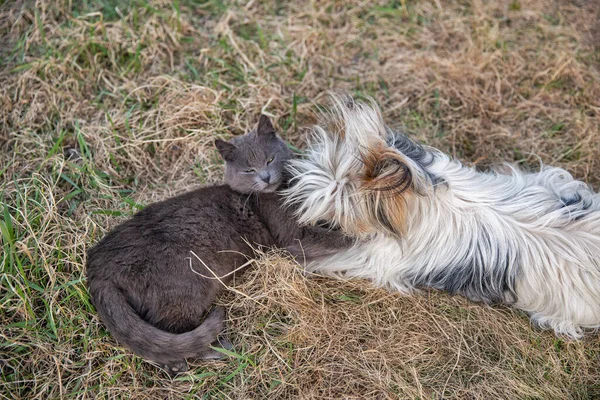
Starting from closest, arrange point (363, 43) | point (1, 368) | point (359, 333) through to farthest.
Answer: point (1, 368) < point (359, 333) < point (363, 43)

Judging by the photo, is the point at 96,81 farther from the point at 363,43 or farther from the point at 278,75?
the point at 363,43

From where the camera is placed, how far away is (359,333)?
11.2 ft

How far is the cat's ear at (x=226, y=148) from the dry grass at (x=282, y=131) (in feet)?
2.17

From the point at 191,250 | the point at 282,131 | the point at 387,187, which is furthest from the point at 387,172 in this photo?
the point at 282,131

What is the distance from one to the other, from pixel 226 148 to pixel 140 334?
125 centimetres

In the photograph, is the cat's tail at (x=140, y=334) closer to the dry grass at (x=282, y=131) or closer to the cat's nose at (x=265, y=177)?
the dry grass at (x=282, y=131)

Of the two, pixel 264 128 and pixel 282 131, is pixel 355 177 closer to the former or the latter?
pixel 264 128

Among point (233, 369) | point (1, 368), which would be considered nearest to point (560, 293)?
point (233, 369)

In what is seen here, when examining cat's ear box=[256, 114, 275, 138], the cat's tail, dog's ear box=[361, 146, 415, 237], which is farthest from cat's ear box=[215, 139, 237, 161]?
the cat's tail

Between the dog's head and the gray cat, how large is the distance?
0.65ft

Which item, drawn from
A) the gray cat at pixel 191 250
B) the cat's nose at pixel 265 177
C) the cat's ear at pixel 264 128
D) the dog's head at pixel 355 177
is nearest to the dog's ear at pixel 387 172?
the dog's head at pixel 355 177

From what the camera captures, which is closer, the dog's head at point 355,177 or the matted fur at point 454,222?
the dog's head at point 355,177

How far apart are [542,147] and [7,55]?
180 inches

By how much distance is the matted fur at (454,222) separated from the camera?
3.13m
